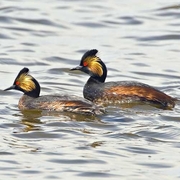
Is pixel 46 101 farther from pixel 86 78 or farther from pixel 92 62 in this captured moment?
pixel 86 78

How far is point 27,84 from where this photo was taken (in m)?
14.8

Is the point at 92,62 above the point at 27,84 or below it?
above

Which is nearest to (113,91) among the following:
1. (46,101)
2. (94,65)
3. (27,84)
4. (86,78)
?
(94,65)

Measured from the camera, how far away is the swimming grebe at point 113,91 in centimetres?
1522

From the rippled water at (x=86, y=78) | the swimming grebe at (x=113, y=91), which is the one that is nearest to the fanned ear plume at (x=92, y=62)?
the swimming grebe at (x=113, y=91)

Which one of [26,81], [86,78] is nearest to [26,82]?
[26,81]

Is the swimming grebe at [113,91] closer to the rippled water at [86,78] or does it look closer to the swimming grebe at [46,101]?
the rippled water at [86,78]

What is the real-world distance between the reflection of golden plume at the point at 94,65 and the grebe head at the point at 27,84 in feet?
4.41

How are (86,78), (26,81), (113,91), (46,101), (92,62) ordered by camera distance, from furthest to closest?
(86,78)
(92,62)
(113,91)
(26,81)
(46,101)

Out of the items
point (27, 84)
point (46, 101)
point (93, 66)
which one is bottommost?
point (46, 101)

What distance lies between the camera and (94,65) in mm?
15852

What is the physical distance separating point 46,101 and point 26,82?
0.52 meters

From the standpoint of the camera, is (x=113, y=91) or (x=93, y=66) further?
(x=93, y=66)

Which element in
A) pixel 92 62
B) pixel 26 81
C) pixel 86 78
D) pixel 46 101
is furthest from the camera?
pixel 86 78
